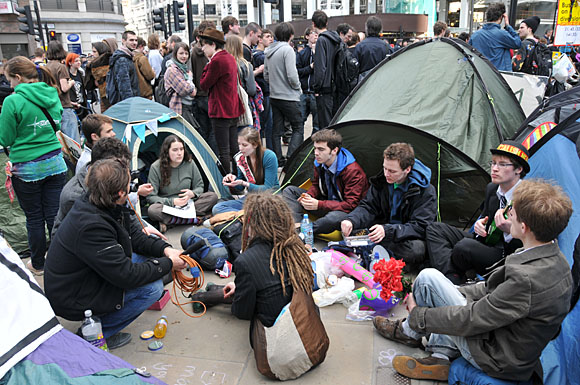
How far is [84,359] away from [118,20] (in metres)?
47.9

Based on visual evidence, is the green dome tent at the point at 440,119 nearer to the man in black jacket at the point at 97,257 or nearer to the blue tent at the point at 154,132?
the blue tent at the point at 154,132

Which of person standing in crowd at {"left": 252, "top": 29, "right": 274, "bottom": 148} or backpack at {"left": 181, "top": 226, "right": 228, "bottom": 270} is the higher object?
person standing in crowd at {"left": 252, "top": 29, "right": 274, "bottom": 148}

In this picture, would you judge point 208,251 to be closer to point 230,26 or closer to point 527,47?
point 230,26

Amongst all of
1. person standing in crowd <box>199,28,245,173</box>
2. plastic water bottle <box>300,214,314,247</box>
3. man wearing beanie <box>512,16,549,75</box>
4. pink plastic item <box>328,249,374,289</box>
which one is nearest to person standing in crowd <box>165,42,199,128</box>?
person standing in crowd <box>199,28,245,173</box>

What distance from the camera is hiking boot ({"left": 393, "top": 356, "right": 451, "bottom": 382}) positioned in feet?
8.95

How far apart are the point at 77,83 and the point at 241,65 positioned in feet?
11.7

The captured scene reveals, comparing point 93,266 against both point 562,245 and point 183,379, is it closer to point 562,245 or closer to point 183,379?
point 183,379

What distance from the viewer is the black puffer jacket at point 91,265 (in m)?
2.79

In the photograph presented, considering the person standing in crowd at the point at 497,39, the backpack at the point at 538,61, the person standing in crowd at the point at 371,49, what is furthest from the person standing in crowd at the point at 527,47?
the person standing in crowd at the point at 371,49

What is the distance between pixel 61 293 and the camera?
290 cm

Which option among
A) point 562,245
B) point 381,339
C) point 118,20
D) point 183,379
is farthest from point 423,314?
point 118,20

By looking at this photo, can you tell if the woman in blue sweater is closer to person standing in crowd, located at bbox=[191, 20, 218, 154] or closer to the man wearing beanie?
person standing in crowd, located at bbox=[191, 20, 218, 154]

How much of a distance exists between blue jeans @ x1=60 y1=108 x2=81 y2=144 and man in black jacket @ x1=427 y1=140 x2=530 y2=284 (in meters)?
5.68

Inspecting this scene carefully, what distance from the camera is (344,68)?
23.5 feet
